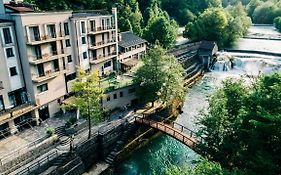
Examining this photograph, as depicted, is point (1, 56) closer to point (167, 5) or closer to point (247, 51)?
point (247, 51)

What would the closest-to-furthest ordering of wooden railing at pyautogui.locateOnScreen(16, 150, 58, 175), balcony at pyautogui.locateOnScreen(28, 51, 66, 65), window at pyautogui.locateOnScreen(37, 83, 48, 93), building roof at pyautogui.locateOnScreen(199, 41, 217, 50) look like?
wooden railing at pyautogui.locateOnScreen(16, 150, 58, 175), balcony at pyautogui.locateOnScreen(28, 51, 66, 65), window at pyautogui.locateOnScreen(37, 83, 48, 93), building roof at pyautogui.locateOnScreen(199, 41, 217, 50)

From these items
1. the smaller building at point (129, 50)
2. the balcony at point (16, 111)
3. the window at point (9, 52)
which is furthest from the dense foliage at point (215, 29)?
the window at point (9, 52)

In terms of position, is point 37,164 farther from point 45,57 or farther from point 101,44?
point 101,44

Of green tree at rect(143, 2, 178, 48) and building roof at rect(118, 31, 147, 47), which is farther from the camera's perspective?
green tree at rect(143, 2, 178, 48)

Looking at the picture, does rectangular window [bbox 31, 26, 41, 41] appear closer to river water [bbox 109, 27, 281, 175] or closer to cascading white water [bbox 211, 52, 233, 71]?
river water [bbox 109, 27, 281, 175]

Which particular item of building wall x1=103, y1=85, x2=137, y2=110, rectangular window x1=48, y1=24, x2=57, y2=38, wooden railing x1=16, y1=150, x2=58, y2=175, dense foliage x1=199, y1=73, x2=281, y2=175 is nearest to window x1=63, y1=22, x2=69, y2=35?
rectangular window x1=48, y1=24, x2=57, y2=38

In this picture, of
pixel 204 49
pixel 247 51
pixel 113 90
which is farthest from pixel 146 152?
pixel 247 51
